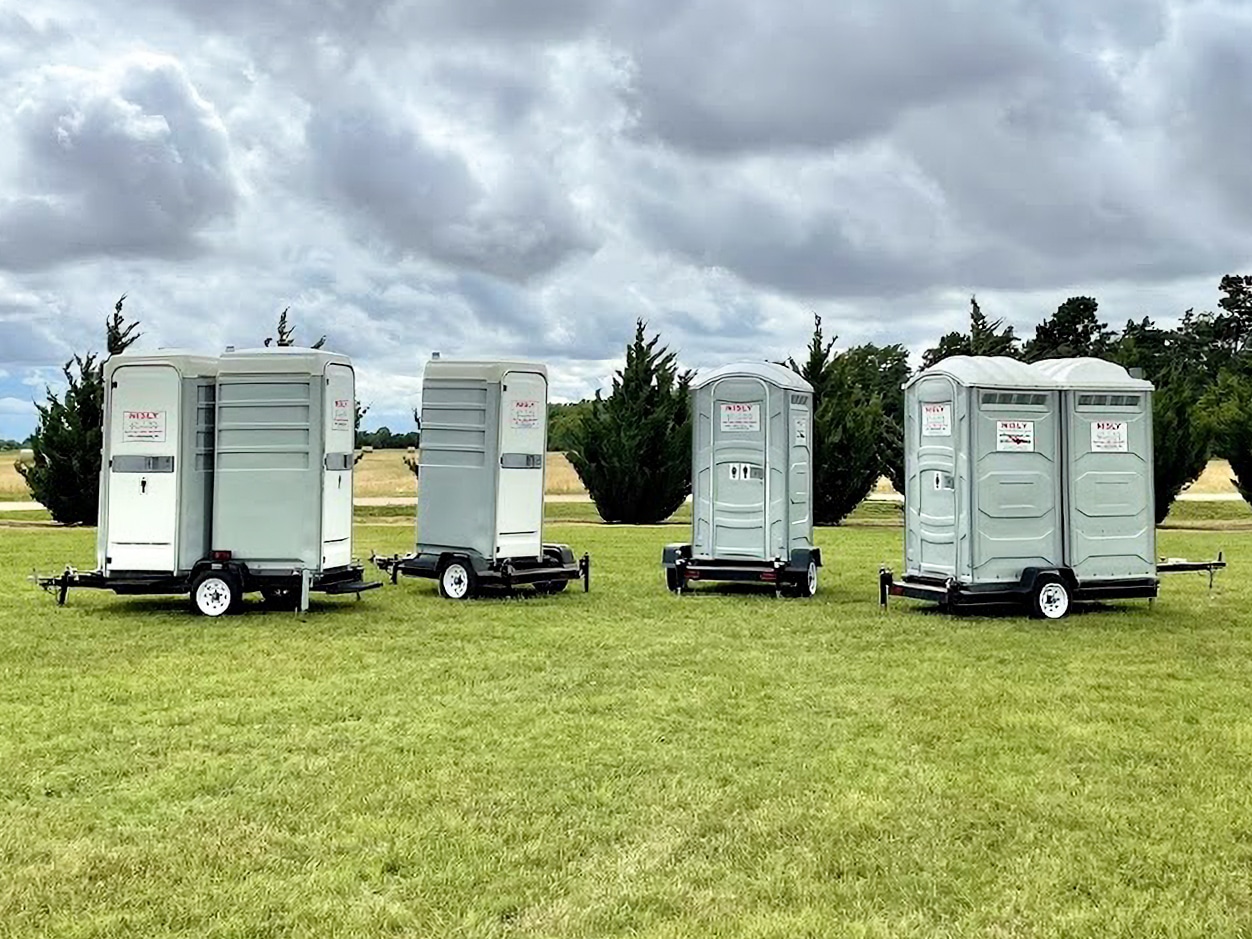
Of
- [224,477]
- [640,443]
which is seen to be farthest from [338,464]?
[640,443]

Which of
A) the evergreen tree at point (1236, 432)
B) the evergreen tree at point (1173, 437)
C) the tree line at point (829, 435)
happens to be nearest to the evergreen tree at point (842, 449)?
the tree line at point (829, 435)

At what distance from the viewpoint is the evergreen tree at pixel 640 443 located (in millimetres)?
28828

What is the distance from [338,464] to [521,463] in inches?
87.9

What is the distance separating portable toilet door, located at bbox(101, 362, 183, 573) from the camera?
468 inches

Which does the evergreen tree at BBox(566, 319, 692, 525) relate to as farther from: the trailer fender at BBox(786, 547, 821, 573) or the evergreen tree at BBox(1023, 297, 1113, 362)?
the evergreen tree at BBox(1023, 297, 1113, 362)

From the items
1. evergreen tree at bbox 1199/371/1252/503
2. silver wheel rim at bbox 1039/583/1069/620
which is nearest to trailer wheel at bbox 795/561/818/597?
silver wheel rim at bbox 1039/583/1069/620

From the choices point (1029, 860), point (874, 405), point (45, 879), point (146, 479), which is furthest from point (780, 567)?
point (874, 405)

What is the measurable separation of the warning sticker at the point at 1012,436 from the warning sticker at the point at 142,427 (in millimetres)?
8489

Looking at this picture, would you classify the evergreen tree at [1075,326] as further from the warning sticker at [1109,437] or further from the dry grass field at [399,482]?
the warning sticker at [1109,437]

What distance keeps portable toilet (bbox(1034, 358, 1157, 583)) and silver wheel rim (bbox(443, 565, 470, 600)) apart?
6512mm

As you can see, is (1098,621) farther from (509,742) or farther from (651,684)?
(509,742)

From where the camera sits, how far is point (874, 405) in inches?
1112

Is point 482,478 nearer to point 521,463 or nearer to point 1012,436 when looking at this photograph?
point 521,463

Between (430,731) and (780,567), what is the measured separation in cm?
766
